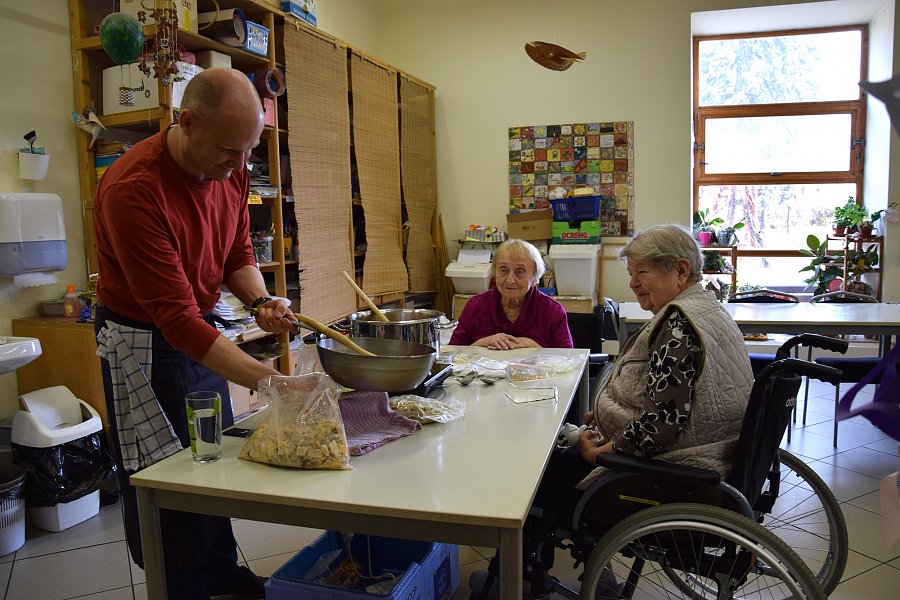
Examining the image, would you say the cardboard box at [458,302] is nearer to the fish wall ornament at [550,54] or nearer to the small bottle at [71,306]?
the fish wall ornament at [550,54]

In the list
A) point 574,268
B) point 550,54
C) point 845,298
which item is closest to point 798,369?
point 550,54

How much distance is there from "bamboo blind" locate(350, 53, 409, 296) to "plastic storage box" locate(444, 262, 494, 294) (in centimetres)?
44

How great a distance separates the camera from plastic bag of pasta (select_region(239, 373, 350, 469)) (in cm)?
140

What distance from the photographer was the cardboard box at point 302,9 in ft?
12.9

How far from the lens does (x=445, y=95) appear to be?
20.2 feet

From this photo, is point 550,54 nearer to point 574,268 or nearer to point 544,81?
point 574,268

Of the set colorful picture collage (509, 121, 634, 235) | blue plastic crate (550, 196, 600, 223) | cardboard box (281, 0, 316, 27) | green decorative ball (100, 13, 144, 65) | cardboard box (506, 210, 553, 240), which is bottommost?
cardboard box (506, 210, 553, 240)

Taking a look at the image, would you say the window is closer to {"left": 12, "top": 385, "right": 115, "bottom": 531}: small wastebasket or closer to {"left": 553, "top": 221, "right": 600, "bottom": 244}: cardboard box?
{"left": 553, "top": 221, "right": 600, "bottom": 244}: cardboard box

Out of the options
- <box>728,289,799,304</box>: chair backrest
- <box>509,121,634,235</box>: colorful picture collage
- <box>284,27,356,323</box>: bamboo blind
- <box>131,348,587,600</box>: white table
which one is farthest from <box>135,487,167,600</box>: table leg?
<box>509,121,634,235</box>: colorful picture collage

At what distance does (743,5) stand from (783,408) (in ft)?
16.4

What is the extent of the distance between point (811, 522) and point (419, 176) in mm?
4132

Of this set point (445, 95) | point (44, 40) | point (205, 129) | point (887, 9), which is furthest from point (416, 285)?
point (887, 9)

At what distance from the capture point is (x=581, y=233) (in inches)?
222

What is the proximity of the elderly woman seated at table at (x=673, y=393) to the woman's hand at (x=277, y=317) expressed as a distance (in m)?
0.86
